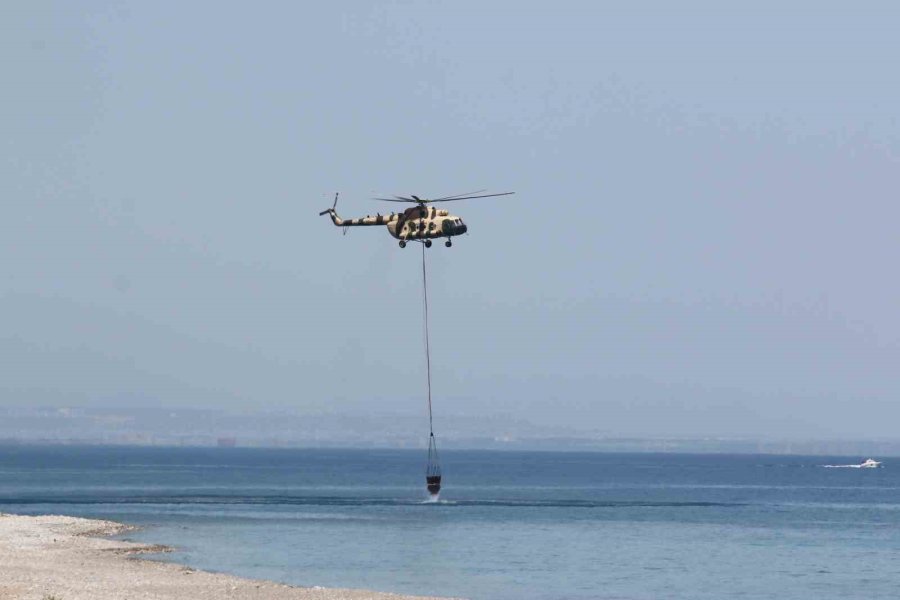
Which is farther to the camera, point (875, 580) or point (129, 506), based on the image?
point (129, 506)

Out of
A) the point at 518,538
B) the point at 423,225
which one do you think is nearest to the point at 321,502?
the point at 518,538

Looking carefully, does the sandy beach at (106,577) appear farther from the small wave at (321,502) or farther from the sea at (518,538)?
the small wave at (321,502)

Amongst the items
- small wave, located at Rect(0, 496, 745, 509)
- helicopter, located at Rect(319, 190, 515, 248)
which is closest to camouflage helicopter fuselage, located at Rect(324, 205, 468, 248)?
helicopter, located at Rect(319, 190, 515, 248)

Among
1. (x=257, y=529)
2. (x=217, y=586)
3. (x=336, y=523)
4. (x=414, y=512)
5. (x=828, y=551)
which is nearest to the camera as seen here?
(x=217, y=586)

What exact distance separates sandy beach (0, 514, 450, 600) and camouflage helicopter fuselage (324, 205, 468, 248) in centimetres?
1652

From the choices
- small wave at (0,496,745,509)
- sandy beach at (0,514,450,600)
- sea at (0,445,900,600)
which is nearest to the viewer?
sandy beach at (0,514,450,600)

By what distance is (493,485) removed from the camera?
173750 millimetres

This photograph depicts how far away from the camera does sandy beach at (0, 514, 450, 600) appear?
46.2 meters

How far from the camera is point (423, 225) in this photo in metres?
62.8

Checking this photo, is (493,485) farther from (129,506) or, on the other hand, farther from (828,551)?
(828,551)

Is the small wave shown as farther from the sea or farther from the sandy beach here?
the sandy beach

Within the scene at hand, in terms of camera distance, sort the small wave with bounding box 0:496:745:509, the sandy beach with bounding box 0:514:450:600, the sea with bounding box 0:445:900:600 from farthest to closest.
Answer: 1. the small wave with bounding box 0:496:745:509
2. the sea with bounding box 0:445:900:600
3. the sandy beach with bounding box 0:514:450:600

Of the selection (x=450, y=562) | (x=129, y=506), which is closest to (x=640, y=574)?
(x=450, y=562)

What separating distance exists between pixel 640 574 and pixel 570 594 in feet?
31.0
